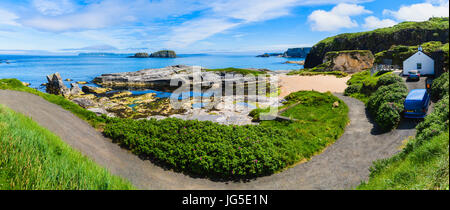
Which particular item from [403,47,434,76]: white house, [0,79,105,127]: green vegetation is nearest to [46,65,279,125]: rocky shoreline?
[0,79,105,127]: green vegetation

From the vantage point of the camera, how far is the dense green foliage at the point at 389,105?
16.1m

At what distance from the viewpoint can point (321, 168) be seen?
12070mm

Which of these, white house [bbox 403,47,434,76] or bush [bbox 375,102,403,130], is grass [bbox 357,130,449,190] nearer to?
bush [bbox 375,102,403,130]

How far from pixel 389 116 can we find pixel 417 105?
1841mm

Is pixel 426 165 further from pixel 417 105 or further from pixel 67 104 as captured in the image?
pixel 67 104

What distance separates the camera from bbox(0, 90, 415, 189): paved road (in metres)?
10.2

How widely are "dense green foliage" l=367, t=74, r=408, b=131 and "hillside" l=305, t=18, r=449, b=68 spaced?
89.9 ft

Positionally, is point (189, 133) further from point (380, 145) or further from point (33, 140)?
point (380, 145)

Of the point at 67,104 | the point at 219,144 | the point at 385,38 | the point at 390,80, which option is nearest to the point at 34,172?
the point at 219,144

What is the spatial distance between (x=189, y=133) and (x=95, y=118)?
7077 millimetres

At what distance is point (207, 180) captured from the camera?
10570 millimetres
